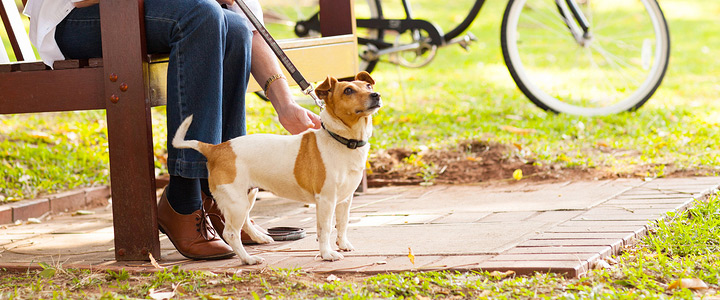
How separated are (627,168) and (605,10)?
9935 millimetres

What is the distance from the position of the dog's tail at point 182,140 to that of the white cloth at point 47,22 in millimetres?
521

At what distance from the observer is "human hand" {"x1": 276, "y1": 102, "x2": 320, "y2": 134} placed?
2.86m

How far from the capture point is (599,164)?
14.1ft

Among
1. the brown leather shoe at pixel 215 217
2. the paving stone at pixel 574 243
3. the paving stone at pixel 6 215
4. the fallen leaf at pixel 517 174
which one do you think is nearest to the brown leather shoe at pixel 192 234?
the brown leather shoe at pixel 215 217

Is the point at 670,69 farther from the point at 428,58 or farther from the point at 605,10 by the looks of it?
the point at 605,10

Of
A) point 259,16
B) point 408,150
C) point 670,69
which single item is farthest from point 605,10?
point 259,16

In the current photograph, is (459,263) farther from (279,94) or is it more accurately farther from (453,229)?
(279,94)

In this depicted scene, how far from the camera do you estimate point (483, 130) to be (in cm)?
530

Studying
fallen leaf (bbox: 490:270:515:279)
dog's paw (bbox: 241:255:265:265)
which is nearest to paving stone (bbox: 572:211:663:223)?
fallen leaf (bbox: 490:270:515:279)

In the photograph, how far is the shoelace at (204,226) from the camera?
282 cm

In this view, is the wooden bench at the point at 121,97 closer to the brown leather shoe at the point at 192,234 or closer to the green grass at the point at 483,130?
the brown leather shoe at the point at 192,234

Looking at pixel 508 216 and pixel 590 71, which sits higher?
pixel 590 71

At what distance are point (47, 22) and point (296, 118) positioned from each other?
2.97 feet

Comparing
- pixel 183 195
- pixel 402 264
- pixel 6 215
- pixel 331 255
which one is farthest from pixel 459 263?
pixel 6 215
